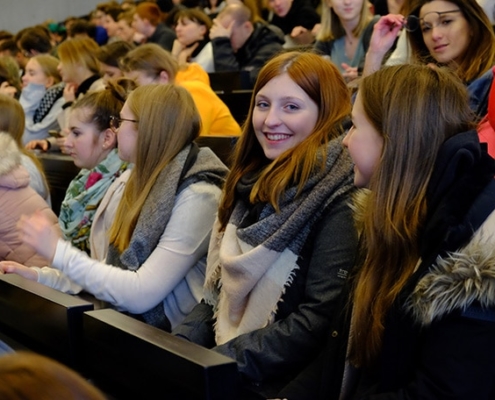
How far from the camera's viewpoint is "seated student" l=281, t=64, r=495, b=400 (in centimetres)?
133

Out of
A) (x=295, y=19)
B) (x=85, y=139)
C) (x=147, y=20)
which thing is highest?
(x=85, y=139)

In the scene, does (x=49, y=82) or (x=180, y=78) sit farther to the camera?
(x=49, y=82)

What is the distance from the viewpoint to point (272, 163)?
1.98 metres

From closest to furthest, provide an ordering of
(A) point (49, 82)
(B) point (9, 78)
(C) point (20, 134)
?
(C) point (20, 134) < (A) point (49, 82) < (B) point (9, 78)

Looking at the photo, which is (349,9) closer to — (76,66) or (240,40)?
(240,40)

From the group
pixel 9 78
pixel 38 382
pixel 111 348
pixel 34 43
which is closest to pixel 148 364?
pixel 111 348

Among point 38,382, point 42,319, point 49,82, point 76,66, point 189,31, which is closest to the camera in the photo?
point 38,382

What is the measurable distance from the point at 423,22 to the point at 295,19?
3.30 metres

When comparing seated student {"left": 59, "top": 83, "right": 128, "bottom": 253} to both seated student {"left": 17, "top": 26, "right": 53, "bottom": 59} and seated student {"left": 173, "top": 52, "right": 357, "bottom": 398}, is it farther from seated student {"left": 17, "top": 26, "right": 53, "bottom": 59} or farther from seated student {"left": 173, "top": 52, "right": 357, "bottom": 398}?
seated student {"left": 17, "top": 26, "right": 53, "bottom": 59}

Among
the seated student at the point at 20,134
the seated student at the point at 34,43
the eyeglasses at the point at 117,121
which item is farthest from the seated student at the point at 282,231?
the seated student at the point at 34,43

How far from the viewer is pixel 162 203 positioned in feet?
7.45

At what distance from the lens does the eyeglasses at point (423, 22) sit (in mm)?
2648

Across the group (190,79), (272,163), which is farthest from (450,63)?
(190,79)

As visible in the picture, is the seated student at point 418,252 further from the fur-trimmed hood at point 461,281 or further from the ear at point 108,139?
the ear at point 108,139
